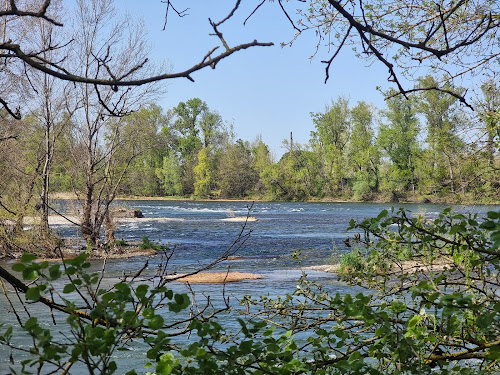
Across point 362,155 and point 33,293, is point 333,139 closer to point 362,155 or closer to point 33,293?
point 362,155

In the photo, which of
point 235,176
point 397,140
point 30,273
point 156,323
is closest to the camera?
point 30,273

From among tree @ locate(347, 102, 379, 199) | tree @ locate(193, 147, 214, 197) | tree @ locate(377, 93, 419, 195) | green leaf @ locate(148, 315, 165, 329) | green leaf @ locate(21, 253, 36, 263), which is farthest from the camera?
tree @ locate(193, 147, 214, 197)

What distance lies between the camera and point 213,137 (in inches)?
3583

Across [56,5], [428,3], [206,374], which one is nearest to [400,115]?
[56,5]

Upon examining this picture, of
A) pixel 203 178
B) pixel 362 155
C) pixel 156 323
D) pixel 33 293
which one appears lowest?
pixel 156 323

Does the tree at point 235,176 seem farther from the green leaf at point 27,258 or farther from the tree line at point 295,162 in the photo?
the green leaf at point 27,258

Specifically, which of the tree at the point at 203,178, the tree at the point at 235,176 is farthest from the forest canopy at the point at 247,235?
the tree at the point at 203,178

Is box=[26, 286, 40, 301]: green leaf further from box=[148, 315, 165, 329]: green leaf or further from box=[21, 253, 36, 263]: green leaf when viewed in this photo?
box=[148, 315, 165, 329]: green leaf

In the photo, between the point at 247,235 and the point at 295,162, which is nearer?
the point at 247,235

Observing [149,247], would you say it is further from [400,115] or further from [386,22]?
[400,115]

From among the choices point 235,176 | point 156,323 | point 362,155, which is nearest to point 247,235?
point 156,323

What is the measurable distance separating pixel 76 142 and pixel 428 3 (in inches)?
670

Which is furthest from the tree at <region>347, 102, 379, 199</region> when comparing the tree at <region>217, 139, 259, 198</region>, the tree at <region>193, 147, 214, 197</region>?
the tree at <region>193, 147, 214, 197</region>

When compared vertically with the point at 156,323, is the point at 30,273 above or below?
above
